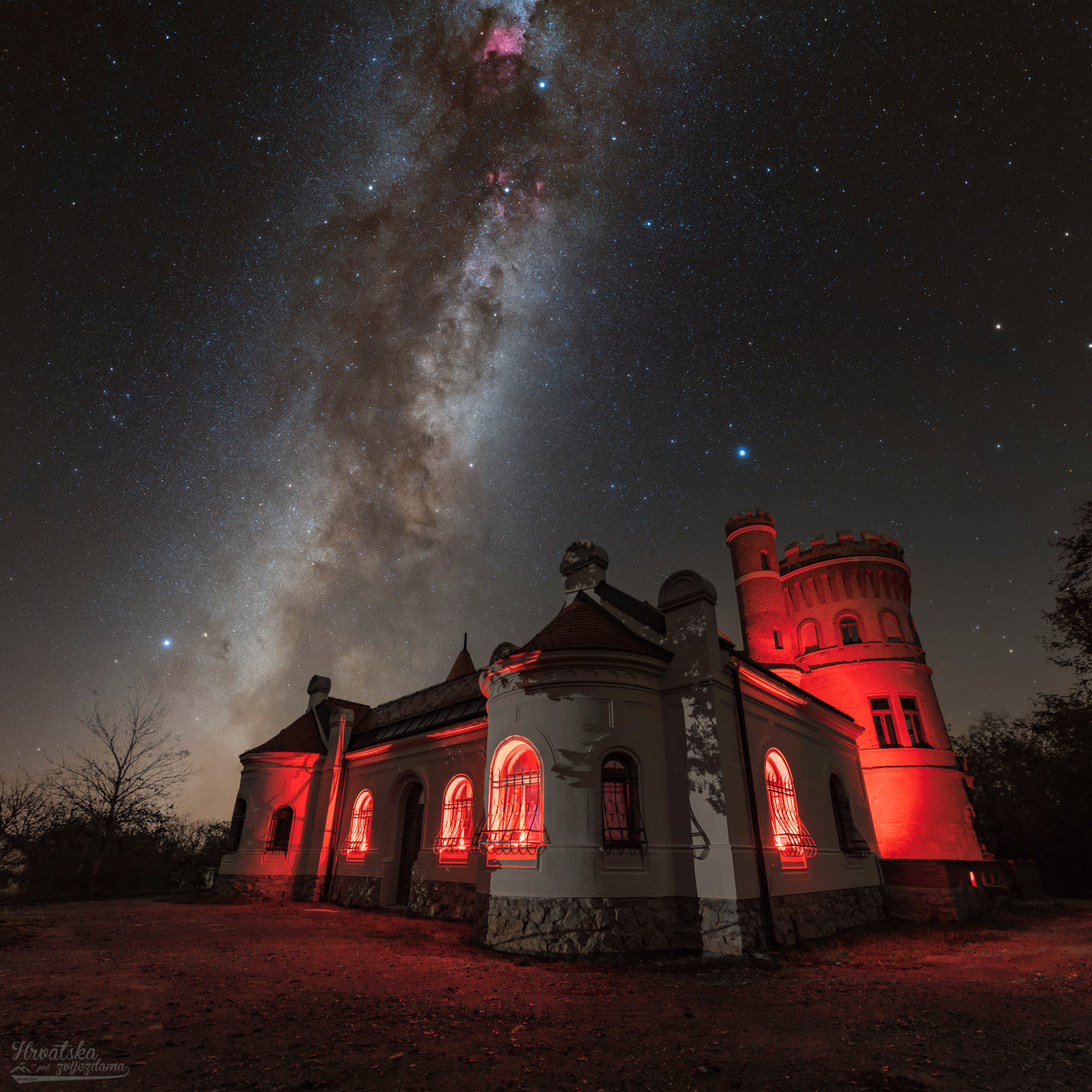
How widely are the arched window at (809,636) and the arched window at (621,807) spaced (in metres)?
16.8

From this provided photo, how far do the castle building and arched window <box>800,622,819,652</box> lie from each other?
14.8 inches

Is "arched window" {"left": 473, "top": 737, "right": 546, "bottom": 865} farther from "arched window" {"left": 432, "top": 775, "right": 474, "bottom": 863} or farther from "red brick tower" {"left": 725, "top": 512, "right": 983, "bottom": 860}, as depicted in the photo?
"red brick tower" {"left": 725, "top": 512, "right": 983, "bottom": 860}

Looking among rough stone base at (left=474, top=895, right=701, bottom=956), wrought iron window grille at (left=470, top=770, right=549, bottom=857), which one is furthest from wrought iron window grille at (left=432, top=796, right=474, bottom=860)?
rough stone base at (left=474, top=895, right=701, bottom=956)

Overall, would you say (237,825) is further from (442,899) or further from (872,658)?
(872,658)

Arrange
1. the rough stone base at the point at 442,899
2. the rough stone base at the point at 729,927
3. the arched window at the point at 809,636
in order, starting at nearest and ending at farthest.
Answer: the rough stone base at the point at 729,927, the rough stone base at the point at 442,899, the arched window at the point at 809,636

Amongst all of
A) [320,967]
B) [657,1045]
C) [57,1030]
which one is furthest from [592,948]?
[57,1030]

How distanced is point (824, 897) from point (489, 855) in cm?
912

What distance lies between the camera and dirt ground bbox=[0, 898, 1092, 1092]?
5.19 metres

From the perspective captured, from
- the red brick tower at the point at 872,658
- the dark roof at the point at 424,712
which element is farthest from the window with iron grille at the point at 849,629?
the dark roof at the point at 424,712

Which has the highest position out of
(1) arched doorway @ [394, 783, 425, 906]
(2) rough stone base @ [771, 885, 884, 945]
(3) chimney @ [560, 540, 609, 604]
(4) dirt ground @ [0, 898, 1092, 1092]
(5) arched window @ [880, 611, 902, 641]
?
(5) arched window @ [880, 611, 902, 641]

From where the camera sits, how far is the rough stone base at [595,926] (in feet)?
36.1

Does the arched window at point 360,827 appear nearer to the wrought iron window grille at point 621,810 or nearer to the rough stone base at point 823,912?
the wrought iron window grille at point 621,810

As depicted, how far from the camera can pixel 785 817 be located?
1522 centimetres

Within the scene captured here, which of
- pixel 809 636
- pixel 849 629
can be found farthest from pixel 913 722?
pixel 809 636
